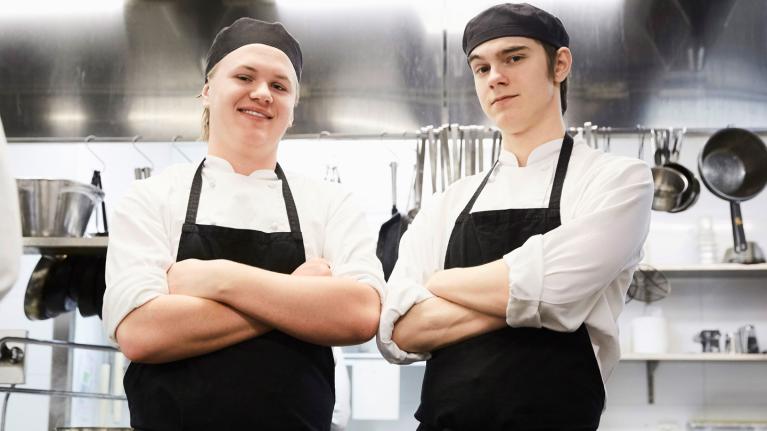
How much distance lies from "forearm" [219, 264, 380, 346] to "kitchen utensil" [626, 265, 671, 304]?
2.91 metres

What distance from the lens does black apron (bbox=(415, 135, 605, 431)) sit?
1576 mm

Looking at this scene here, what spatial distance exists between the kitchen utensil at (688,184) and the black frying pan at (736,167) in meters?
0.06

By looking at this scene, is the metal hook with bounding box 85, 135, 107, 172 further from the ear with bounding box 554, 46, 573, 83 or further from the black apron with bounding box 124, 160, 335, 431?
the ear with bounding box 554, 46, 573, 83

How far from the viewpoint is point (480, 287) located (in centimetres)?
162

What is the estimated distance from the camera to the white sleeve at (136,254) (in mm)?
1627

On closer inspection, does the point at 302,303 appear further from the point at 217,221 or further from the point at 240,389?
the point at 217,221

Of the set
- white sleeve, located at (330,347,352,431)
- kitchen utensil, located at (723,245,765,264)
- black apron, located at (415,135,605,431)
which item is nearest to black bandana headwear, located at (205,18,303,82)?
black apron, located at (415,135,605,431)

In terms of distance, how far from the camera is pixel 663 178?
13.9ft

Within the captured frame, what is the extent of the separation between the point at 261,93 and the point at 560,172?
0.64 metres

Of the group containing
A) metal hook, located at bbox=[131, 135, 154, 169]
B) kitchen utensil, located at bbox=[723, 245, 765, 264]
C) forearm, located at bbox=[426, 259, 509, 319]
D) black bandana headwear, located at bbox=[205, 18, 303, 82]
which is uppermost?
metal hook, located at bbox=[131, 135, 154, 169]

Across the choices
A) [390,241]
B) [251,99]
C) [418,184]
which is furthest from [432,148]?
[251,99]

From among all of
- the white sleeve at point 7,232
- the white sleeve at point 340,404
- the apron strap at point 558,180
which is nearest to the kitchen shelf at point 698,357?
the white sleeve at point 340,404

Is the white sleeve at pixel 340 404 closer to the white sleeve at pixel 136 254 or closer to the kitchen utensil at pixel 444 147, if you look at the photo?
the kitchen utensil at pixel 444 147

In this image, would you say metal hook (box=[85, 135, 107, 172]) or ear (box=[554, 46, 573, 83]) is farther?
metal hook (box=[85, 135, 107, 172])
